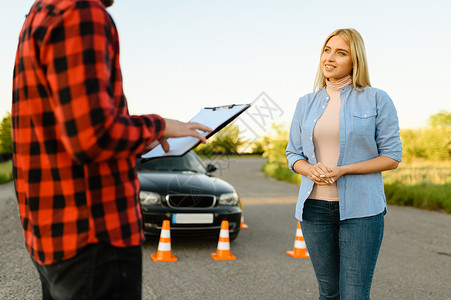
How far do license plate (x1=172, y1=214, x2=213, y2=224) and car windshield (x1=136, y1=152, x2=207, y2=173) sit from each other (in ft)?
4.43

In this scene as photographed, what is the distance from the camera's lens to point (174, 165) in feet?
24.4

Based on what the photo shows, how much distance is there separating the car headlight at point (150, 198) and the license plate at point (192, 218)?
0.31m

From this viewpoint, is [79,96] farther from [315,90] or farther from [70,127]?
[315,90]

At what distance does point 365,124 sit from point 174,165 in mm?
5298

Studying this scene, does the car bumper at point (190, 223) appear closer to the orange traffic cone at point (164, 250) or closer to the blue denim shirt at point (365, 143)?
the orange traffic cone at point (164, 250)

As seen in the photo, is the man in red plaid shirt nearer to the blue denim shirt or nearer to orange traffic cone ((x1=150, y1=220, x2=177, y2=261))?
the blue denim shirt

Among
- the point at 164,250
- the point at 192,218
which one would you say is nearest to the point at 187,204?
the point at 192,218

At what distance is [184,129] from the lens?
149 cm

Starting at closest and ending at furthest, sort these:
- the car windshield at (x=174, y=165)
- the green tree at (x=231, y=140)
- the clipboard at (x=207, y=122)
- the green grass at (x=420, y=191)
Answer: the clipboard at (x=207, y=122) < the green tree at (x=231, y=140) < the car windshield at (x=174, y=165) < the green grass at (x=420, y=191)

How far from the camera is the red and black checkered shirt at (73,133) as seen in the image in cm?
121

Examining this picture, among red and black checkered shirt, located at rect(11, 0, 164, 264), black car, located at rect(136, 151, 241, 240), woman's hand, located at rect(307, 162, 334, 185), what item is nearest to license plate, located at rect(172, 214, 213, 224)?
black car, located at rect(136, 151, 241, 240)

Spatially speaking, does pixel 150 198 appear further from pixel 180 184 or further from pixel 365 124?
pixel 365 124

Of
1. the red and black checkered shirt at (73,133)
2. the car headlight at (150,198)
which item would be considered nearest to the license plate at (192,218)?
the car headlight at (150,198)

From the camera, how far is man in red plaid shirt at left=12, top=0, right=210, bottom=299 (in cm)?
121
